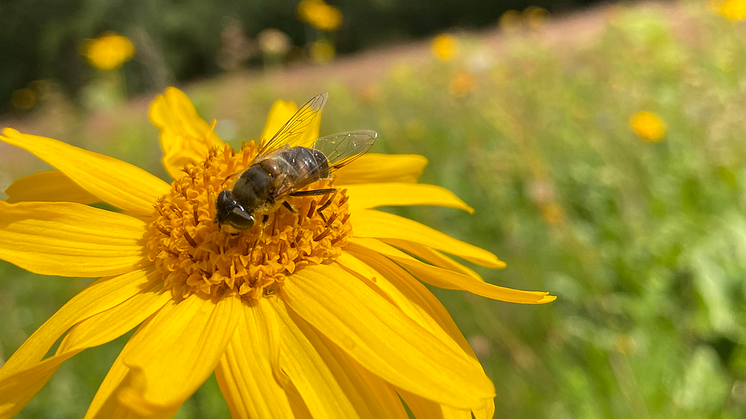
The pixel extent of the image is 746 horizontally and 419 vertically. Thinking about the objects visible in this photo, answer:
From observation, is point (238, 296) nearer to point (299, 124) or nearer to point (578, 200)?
point (299, 124)

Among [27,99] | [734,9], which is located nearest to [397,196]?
[734,9]

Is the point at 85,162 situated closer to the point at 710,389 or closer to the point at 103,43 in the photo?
the point at 710,389

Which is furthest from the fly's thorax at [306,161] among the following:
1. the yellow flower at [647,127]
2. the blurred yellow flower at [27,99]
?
the blurred yellow flower at [27,99]

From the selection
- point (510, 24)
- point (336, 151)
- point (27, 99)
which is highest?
point (27, 99)

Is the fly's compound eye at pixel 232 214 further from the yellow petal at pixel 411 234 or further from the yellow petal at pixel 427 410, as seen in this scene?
the yellow petal at pixel 427 410

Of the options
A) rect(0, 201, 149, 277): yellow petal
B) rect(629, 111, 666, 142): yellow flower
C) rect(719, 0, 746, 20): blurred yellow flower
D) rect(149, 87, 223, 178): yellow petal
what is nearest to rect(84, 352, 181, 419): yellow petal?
rect(0, 201, 149, 277): yellow petal

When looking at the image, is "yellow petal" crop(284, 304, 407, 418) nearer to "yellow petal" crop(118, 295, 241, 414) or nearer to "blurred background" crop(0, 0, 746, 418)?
"yellow petal" crop(118, 295, 241, 414)
